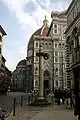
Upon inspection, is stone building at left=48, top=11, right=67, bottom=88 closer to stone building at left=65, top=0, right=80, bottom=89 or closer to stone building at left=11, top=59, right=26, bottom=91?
stone building at left=11, top=59, right=26, bottom=91

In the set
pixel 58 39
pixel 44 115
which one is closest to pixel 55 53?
pixel 58 39

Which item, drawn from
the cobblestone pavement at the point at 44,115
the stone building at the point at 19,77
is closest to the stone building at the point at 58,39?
the stone building at the point at 19,77

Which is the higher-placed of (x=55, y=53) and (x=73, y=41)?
(x=55, y=53)

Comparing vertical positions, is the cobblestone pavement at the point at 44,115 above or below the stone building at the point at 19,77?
below

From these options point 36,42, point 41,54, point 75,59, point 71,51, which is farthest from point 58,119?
Result: point 36,42

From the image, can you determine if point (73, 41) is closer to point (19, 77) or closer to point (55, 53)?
point (55, 53)

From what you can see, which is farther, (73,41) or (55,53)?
(55,53)

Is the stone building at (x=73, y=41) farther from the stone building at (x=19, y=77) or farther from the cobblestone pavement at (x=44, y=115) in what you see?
the stone building at (x=19, y=77)

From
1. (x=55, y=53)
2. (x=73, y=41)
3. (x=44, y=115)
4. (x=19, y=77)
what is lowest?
(x=44, y=115)

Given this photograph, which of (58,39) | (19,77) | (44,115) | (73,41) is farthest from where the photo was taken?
(19,77)

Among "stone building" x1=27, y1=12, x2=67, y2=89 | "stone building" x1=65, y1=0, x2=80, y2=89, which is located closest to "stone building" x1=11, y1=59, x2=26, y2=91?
"stone building" x1=27, y1=12, x2=67, y2=89

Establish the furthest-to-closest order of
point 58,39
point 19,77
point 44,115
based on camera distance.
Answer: point 19,77 → point 58,39 → point 44,115

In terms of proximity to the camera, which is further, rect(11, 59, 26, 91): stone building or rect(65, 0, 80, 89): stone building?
rect(11, 59, 26, 91): stone building

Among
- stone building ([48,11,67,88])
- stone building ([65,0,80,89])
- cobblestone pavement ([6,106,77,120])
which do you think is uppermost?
stone building ([48,11,67,88])
